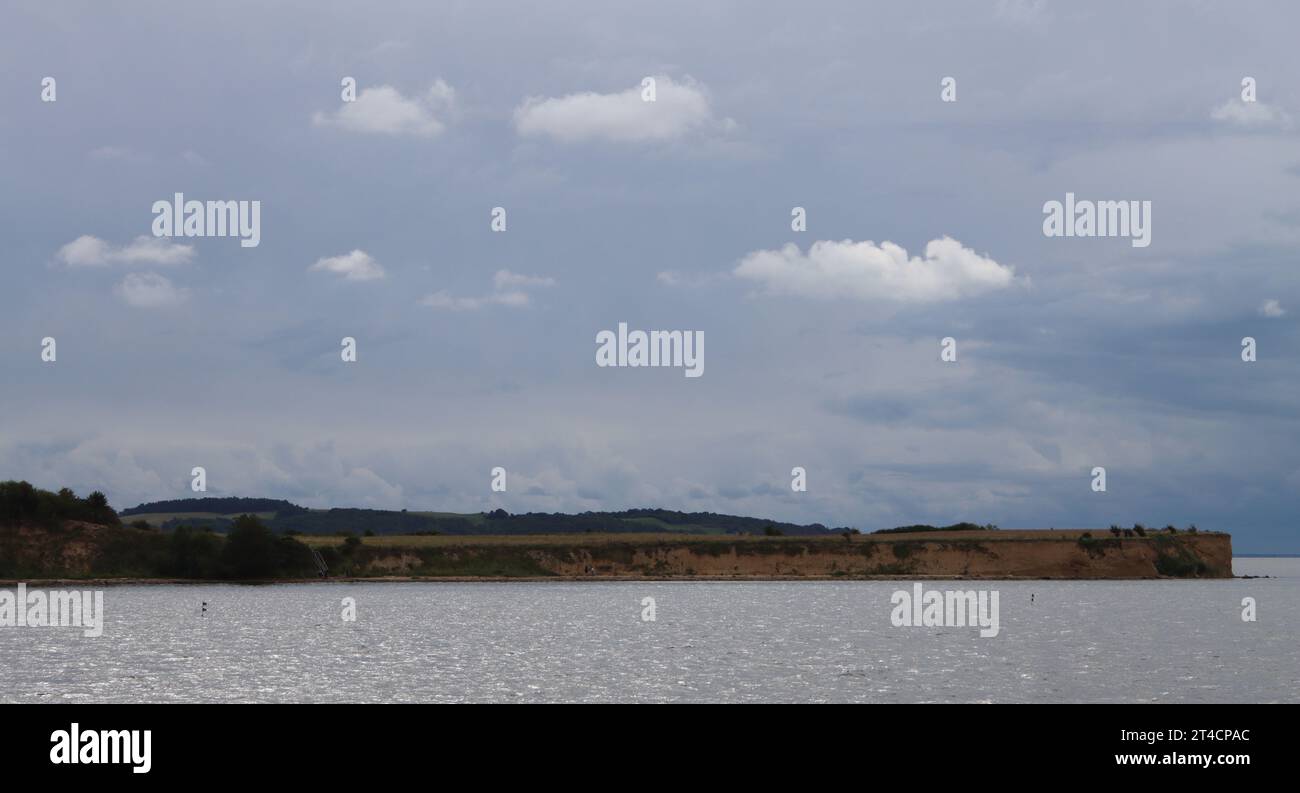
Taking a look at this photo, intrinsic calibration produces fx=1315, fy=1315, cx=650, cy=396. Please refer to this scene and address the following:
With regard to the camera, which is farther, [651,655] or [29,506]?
[29,506]

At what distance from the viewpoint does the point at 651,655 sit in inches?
3059

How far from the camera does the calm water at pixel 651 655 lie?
197 feet

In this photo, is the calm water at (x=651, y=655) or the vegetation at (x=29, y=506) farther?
the vegetation at (x=29, y=506)

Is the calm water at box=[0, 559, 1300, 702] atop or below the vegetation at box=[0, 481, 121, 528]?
below

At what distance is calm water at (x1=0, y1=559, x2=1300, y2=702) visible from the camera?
6006 cm

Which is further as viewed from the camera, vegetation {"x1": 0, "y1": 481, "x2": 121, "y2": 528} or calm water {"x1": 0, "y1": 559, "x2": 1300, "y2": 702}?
vegetation {"x1": 0, "y1": 481, "x2": 121, "y2": 528}

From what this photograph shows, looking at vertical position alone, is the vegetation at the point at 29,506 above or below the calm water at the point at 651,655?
above
